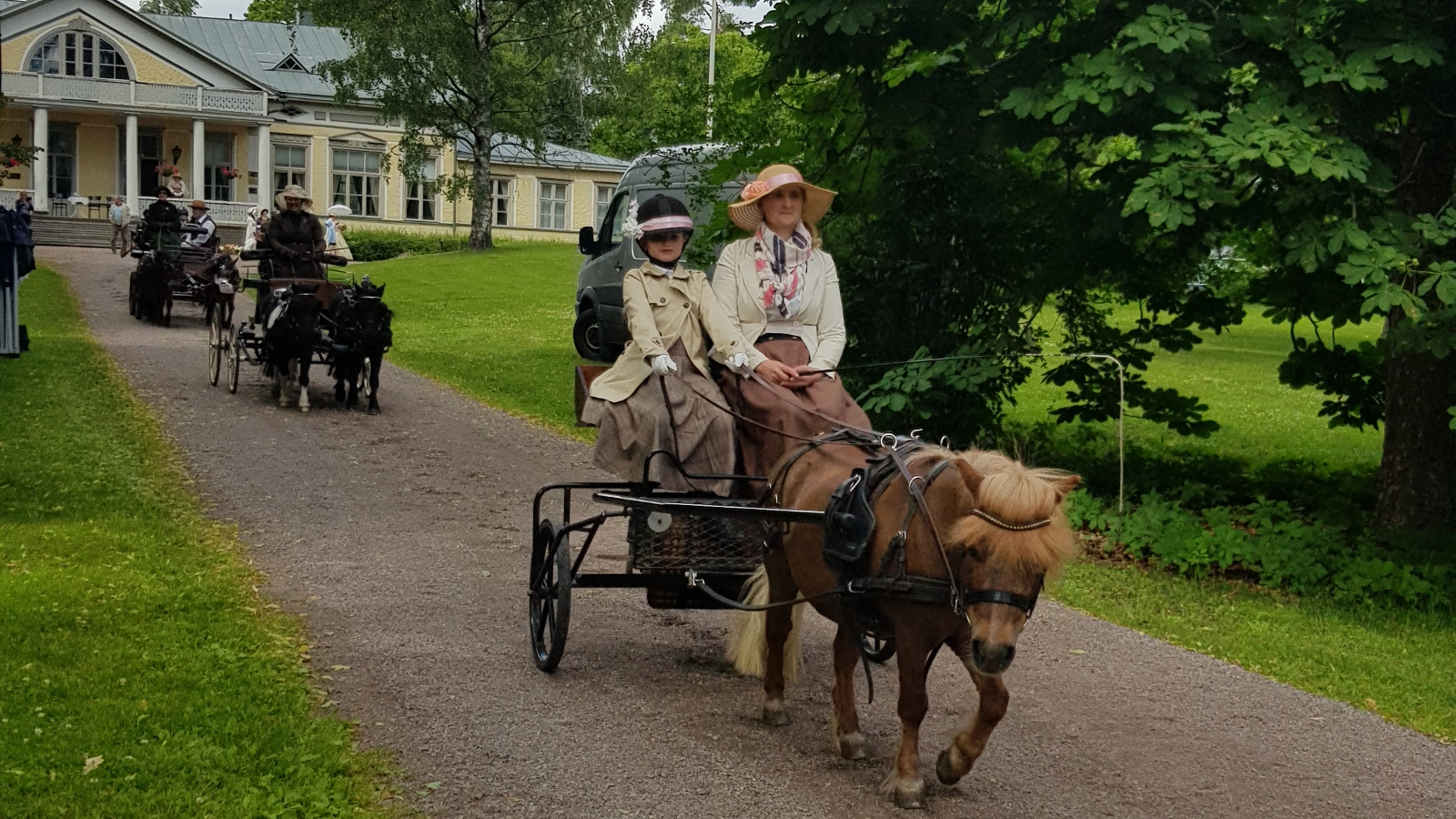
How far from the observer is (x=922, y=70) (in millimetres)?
10680

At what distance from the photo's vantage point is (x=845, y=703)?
19.1 ft

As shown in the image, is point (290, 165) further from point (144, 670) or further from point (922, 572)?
point (922, 572)

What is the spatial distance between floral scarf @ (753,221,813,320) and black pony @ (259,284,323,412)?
32.7ft

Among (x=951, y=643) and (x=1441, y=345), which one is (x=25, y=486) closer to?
(x=951, y=643)

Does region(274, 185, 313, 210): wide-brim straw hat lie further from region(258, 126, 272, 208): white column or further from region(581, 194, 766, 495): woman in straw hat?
region(258, 126, 272, 208): white column

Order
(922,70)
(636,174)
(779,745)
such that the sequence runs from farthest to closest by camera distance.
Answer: (636,174), (922,70), (779,745)

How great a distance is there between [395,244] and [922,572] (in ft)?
162

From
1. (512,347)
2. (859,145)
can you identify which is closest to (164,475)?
(859,145)

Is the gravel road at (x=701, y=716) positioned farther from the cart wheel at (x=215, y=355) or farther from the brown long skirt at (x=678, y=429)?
the cart wheel at (x=215, y=355)

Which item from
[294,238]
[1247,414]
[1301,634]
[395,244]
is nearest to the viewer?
[1301,634]

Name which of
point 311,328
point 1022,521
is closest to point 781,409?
point 1022,521

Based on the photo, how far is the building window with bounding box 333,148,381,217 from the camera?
6034 centimetres

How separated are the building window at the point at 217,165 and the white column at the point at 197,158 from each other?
14.4 inches

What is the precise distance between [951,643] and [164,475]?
8.27 m
